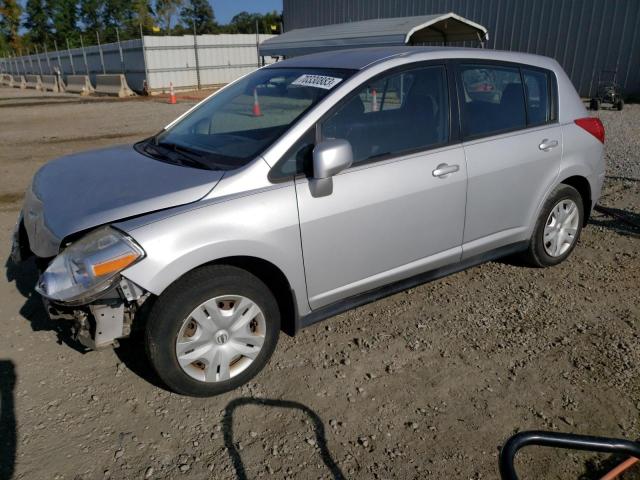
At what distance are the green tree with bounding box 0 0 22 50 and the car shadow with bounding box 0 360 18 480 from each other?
7763 centimetres

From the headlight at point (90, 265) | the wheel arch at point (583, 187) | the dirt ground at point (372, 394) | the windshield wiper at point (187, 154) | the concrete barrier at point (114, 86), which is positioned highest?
the windshield wiper at point (187, 154)

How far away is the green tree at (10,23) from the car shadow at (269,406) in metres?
78.6

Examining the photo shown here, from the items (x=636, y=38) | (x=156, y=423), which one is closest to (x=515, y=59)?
(x=156, y=423)

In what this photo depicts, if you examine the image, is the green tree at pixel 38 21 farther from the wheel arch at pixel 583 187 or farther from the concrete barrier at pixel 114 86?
the wheel arch at pixel 583 187

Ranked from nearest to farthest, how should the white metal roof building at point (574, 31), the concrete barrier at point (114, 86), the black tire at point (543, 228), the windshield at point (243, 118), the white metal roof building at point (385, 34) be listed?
the windshield at point (243, 118), the black tire at point (543, 228), the white metal roof building at point (385, 34), the white metal roof building at point (574, 31), the concrete barrier at point (114, 86)

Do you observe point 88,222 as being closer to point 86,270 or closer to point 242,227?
point 86,270

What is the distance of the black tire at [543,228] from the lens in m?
4.11

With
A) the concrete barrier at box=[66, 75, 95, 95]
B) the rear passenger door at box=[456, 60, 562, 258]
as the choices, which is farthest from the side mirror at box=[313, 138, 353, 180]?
the concrete barrier at box=[66, 75, 95, 95]

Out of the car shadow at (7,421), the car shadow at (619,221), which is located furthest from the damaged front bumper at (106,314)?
Result: the car shadow at (619,221)

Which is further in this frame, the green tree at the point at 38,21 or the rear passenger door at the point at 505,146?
the green tree at the point at 38,21

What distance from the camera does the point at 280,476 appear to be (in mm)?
2330

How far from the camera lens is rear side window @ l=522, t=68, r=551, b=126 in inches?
157

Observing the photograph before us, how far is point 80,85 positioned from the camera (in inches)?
1176

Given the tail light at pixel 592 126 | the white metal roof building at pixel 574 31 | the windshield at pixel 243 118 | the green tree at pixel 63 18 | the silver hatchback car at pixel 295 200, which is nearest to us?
the silver hatchback car at pixel 295 200
